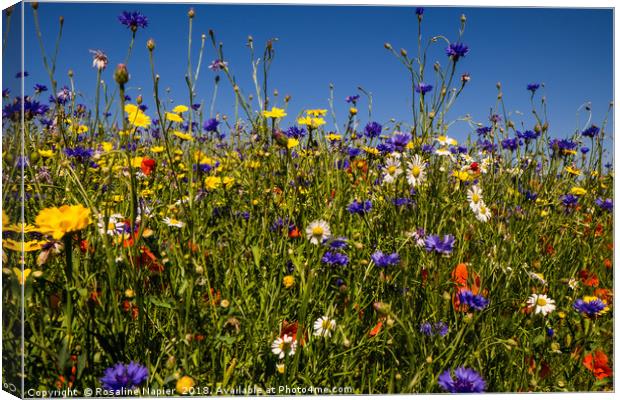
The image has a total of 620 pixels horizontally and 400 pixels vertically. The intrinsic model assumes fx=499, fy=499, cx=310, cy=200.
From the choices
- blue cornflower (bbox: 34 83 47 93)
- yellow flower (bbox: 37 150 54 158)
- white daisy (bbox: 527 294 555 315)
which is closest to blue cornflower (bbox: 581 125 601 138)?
white daisy (bbox: 527 294 555 315)

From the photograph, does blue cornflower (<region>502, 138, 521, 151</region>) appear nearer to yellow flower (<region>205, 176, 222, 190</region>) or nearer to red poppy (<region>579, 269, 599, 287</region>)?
red poppy (<region>579, 269, 599, 287</region>)

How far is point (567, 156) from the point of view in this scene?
1415 millimetres

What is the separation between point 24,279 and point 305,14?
2.25ft

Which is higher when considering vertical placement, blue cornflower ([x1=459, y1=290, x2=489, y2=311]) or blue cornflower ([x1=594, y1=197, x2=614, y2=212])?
blue cornflower ([x1=594, y1=197, x2=614, y2=212])

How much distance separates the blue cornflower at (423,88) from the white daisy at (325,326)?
56 centimetres

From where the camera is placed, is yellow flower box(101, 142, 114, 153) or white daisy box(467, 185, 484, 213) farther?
yellow flower box(101, 142, 114, 153)

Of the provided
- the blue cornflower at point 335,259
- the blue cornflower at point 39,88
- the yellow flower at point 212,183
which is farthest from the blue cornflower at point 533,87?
the blue cornflower at point 39,88

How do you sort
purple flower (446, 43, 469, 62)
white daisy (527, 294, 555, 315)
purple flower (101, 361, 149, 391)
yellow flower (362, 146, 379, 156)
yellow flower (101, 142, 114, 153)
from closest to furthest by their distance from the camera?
purple flower (101, 361, 149, 391) < white daisy (527, 294, 555, 315) < purple flower (446, 43, 469, 62) < yellow flower (101, 142, 114, 153) < yellow flower (362, 146, 379, 156)

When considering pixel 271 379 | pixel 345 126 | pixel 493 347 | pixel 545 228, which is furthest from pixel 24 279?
pixel 545 228

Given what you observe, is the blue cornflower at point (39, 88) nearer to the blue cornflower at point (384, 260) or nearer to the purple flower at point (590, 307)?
the blue cornflower at point (384, 260)

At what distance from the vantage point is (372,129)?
1429 millimetres

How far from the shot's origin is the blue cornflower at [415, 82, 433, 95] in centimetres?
112

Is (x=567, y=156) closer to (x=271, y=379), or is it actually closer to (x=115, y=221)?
(x=271, y=379)

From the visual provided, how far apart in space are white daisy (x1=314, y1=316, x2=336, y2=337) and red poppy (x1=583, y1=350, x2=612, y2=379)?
1.62 ft
